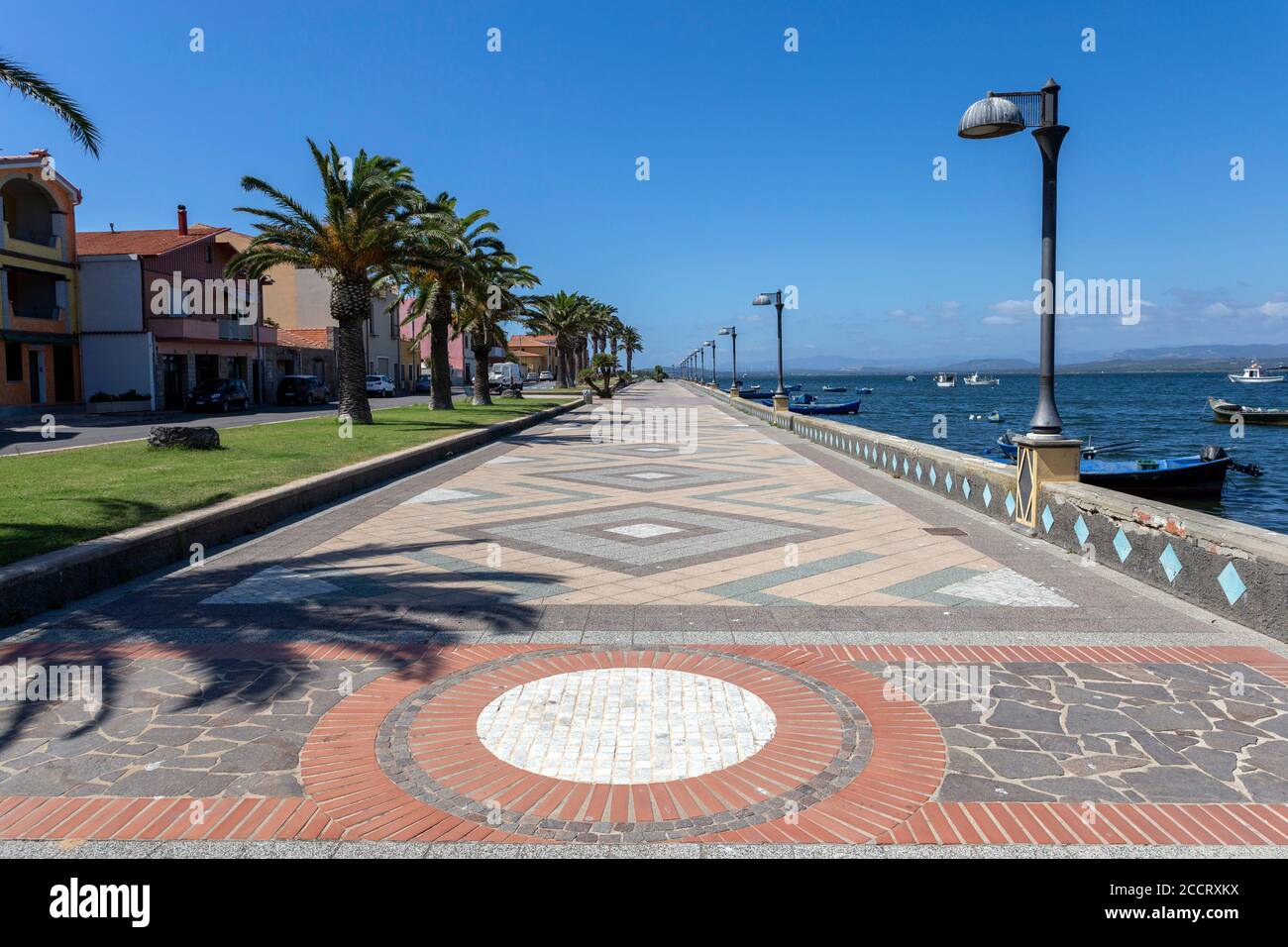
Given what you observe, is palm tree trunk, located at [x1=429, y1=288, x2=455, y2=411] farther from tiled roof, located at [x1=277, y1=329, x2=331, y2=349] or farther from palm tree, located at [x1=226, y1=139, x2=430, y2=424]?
tiled roof, located at [x1=277, y1=329, x2=331, y2=349]

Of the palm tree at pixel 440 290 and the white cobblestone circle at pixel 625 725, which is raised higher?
the palm tree at pixel 440 290

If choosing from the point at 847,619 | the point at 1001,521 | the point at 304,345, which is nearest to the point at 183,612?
the point at 847,619

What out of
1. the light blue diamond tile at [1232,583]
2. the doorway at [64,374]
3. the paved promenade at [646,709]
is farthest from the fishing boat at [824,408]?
the light blue diamond tile at [1232,583]

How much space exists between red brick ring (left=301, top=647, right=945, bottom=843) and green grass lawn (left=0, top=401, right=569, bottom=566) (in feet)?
14.2

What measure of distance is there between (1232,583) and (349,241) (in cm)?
2247

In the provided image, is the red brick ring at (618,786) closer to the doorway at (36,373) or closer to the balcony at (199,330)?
the doorway at (36,373)

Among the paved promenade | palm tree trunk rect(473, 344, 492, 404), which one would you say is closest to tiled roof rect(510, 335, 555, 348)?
palm tree trunk rect(473, 344, 492, 404)

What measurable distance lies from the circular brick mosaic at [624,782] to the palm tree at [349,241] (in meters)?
21.1

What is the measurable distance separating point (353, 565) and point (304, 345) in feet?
156

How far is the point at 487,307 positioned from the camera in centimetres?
3603

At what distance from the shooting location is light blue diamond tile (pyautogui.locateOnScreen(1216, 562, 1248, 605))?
20.2 feet

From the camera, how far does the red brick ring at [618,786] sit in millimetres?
3500

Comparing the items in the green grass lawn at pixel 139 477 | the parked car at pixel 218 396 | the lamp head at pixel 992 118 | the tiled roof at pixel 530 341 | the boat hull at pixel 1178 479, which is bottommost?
the boat hull at pixel 1178 479

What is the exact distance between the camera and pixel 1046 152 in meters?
9.23
